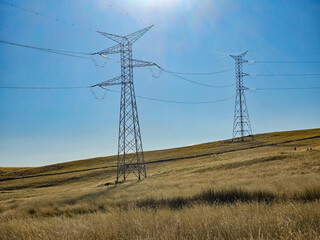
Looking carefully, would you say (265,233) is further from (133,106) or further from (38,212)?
(133,106)

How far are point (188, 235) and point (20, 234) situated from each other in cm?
468

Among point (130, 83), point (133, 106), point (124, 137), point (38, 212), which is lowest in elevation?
point (38, 212)

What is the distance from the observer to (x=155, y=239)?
4766 mm

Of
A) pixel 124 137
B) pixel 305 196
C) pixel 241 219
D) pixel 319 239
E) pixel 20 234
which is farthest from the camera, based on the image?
pixel 124 137

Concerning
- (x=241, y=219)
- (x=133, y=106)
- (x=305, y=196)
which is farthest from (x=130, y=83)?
(x=241, y=219)

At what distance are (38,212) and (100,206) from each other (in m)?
3.23

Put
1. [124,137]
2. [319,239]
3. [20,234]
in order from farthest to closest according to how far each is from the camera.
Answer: [124,137] < [20,234] < [319,239]

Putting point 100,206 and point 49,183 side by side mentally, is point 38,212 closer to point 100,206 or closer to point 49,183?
point 100,206

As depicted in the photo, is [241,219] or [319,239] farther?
[241,219]

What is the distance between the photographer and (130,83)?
33.3 meters

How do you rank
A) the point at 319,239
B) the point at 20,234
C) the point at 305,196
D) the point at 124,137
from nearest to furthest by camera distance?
the point at 319,239 → the point at 20,234 → the point at 305,196 → the point at 124,137

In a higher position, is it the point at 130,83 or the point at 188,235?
the point at 130,83

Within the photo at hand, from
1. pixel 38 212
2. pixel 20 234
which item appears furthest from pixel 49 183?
pixel 20 234

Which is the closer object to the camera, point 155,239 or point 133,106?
point 155,239
